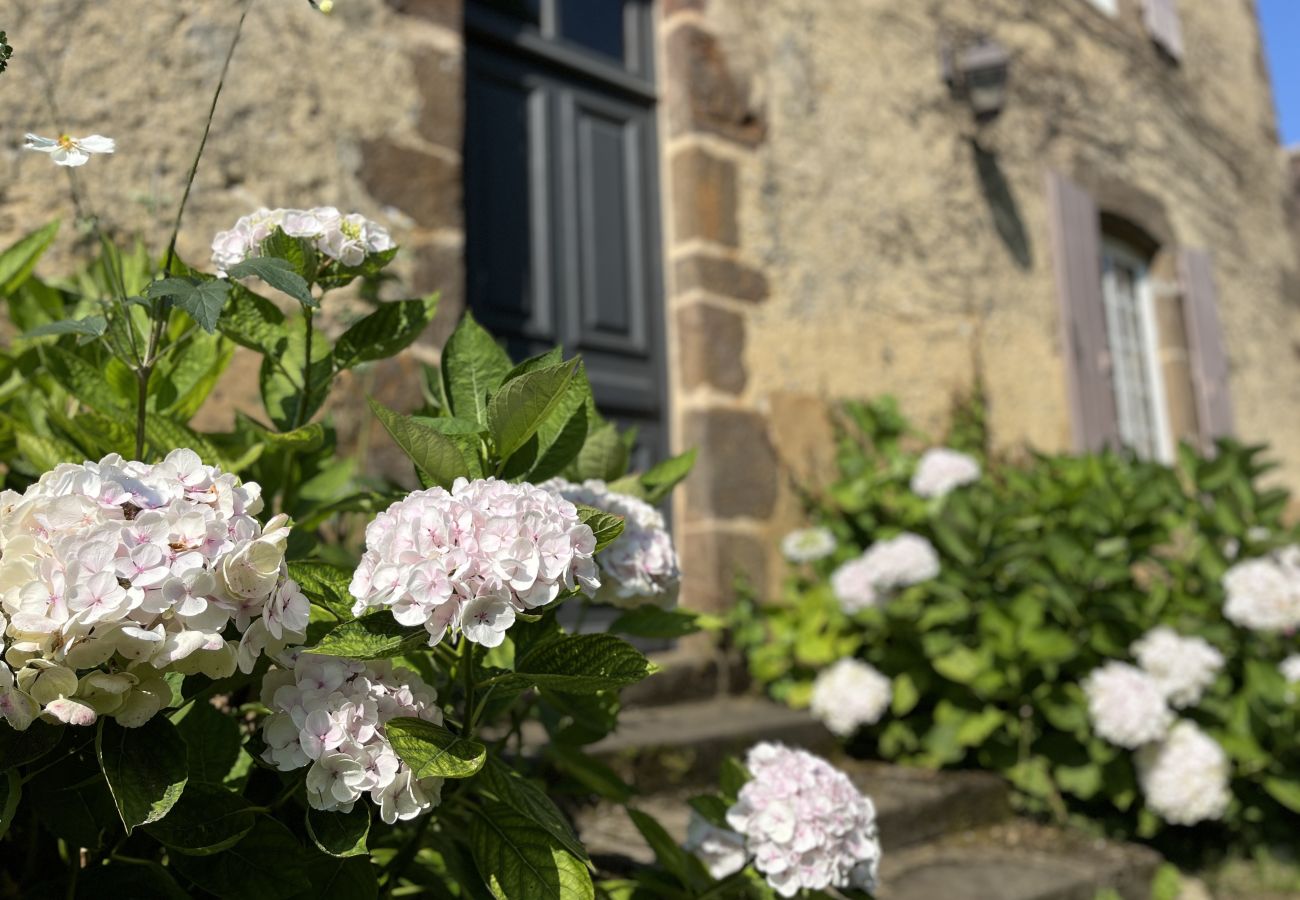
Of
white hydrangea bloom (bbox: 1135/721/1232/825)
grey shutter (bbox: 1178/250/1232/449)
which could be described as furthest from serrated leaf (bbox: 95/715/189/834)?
grey shutter (bbox: 1178/250/1232/449)

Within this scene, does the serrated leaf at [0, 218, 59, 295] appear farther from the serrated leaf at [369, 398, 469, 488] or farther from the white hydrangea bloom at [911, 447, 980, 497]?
the white hydrangea bloom at [911, 447, 980, 497]

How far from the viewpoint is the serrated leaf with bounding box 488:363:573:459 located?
930 mm

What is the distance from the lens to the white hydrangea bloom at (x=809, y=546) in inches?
132

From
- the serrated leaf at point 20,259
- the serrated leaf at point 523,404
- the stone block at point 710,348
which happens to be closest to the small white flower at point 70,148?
the serrated leaf at point 523,404

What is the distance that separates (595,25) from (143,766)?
349 centimetres

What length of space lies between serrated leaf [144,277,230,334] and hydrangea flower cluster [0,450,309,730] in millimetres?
144

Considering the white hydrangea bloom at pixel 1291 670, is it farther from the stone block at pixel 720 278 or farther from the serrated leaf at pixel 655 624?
the serrated leaf at pixel 655 624

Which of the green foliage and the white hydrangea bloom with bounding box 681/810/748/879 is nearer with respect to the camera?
the white hydrangea bloom with bounding box 681/810/748/879

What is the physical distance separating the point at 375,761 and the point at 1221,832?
3.00 m

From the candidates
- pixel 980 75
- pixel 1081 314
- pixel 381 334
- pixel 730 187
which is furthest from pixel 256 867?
pixel 1081 314

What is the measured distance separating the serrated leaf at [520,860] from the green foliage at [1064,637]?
6.98 feet

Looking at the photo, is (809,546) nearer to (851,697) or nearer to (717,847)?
(851,697)

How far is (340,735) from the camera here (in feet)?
2.86

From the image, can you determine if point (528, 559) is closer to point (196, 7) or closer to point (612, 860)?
point (612, 860)
